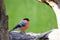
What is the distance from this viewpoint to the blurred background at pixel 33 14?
11.1 ft

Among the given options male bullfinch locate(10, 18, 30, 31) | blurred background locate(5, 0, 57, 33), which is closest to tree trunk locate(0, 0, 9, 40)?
blurred background locate(5, 0, 57, 33)

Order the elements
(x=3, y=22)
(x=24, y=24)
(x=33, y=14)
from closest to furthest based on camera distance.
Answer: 1. (x=3, y=22)
2. (x=33, y=14)
3. (x=24, y=24)

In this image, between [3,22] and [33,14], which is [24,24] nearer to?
[33,14]

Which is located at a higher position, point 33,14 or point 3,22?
point 33,14

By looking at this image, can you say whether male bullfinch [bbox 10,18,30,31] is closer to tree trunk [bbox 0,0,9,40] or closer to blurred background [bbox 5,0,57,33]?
blurred background [bbox 5,0,57,33]

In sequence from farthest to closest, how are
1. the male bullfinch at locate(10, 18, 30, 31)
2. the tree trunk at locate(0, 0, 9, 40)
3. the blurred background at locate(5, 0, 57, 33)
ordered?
the male bullfinch at locate(10, 18, 30, 31) < the blurred background at locate(5, 0, 57, 33) < the tree trunk at locate(0, 0, 9, 40)

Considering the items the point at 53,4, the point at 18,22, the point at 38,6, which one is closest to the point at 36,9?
the point at 38,6

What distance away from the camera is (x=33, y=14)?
3598 millimetres

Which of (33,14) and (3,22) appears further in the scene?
(33,14)

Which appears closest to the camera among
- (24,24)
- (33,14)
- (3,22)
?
(3,22)

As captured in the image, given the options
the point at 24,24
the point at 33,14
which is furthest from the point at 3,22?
the point at 24,24

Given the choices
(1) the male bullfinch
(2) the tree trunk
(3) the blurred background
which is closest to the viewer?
(2) the tree trunk

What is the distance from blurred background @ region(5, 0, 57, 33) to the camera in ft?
11.1

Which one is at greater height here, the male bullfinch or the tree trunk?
the male bullfinch
